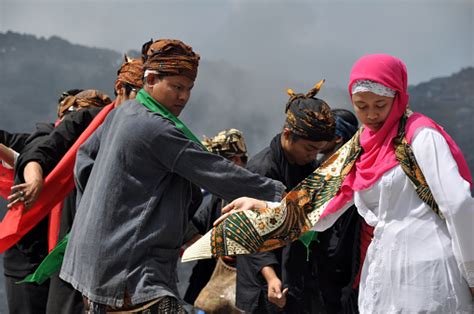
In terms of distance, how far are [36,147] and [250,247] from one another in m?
1.36

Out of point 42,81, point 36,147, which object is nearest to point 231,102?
point 42,81

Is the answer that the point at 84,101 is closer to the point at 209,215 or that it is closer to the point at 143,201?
the point at 209,215

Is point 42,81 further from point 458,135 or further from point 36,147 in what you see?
point 36,147

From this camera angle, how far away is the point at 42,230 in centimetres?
464

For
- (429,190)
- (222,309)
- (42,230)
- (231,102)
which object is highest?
(231,102)

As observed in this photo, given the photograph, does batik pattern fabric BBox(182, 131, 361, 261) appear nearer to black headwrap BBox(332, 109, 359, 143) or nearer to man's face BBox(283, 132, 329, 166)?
man's face BBox(283, 132, 329, 166)

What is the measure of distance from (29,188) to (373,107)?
5.40ft

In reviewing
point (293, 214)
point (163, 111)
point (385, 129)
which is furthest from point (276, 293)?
point (163, 111)

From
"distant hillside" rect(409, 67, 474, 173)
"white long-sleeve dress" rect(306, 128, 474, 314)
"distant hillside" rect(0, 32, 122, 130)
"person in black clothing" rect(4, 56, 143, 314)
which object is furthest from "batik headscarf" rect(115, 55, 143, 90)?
"distant hillside" rect(409, 67, 474, 173)

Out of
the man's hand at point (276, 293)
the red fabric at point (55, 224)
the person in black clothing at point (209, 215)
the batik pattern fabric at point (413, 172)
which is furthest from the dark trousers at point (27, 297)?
the batik pattern fabric at point (413, 172)

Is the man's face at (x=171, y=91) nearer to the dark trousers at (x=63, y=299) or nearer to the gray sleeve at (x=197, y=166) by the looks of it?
the gray sleeve at (x=197, y=166)

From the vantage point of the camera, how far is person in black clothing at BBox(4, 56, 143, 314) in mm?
4055

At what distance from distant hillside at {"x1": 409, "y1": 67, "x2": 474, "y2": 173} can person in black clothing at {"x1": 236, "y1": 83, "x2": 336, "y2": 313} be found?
7.07 meters

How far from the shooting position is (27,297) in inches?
183
